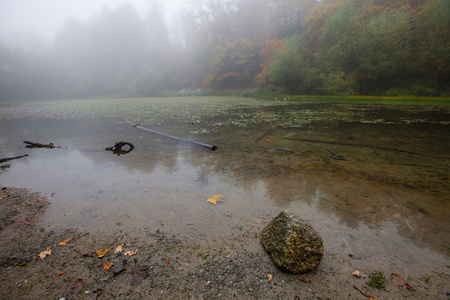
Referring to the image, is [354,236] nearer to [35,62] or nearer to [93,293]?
[93,293]

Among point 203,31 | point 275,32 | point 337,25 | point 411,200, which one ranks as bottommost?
point 411,200

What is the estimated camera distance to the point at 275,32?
4219cm

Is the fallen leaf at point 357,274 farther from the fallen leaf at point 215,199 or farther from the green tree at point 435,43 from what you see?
the green tree at point 435,43

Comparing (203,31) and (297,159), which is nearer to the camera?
(297,159)

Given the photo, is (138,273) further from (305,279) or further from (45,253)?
(305,279)

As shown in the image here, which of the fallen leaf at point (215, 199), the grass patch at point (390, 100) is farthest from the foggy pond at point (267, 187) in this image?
the grass patch at point (390, 100)

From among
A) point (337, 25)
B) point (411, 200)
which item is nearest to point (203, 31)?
point (337, 25)

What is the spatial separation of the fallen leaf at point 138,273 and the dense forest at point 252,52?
23.6 metres

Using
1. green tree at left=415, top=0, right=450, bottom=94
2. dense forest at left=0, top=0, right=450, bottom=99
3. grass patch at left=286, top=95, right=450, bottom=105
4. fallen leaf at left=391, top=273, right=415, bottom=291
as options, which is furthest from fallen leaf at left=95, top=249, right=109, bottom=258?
green tree at left=415, top=0, right=450, bottom=94

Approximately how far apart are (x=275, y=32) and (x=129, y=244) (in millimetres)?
48881

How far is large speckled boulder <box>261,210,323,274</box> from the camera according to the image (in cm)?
180

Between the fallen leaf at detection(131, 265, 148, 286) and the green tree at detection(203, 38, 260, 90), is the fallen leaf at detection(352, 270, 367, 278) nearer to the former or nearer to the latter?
the fallen leaf at detection(131, 265, 148, 286)

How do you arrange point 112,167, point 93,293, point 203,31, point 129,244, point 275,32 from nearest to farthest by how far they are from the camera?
point 93,293 → point 129,244 → point 112,167 → point 275,32 → point 203,31

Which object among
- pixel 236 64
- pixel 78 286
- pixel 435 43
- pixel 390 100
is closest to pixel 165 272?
pixel 78 286
